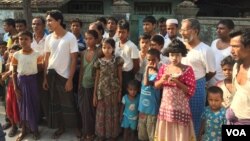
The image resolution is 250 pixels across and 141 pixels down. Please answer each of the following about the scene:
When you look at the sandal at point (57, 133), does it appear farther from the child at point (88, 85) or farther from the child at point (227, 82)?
the child at point (227, 82)

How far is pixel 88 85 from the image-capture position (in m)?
4.14

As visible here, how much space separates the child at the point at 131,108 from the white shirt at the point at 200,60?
0.71 m

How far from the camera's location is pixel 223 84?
357 centimetres

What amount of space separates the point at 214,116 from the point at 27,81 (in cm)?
248

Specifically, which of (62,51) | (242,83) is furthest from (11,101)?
(242,83)

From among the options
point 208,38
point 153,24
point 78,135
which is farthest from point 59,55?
point 208,38

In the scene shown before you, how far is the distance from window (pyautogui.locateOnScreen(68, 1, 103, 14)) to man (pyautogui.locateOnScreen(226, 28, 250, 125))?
10.1 m

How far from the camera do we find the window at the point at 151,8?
1188 cm

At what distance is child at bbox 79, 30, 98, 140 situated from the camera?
409cm

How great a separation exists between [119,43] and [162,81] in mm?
1142

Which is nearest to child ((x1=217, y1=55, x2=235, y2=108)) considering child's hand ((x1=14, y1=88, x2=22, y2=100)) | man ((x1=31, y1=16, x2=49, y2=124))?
man ((x1=31, y1=16, x2=49, y2=124))

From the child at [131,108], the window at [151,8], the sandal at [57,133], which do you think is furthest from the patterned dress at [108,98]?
the window at [151,8]

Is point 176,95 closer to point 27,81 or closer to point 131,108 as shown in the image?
point 131,108

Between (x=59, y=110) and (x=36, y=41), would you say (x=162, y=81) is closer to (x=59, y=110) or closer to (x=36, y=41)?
(x=59, y=110)
